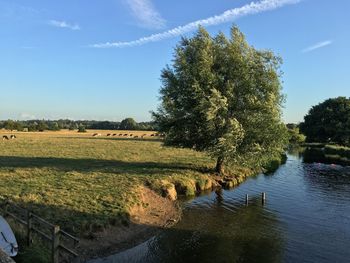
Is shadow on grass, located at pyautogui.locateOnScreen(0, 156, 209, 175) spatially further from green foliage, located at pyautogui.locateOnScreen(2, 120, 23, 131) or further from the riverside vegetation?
green foliage, located at pyautogui.locateOnScreen(2, 120, 23, 131)

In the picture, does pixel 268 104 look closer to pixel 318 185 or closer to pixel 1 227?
pixel 318 185

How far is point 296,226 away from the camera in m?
24.9

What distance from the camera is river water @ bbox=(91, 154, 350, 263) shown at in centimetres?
1930

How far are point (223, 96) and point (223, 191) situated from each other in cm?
909

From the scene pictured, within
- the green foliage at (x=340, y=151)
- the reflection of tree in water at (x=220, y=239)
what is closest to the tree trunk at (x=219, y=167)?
the reflection of tree in water at (x=220, y=239)

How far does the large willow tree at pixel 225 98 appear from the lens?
1475 inches

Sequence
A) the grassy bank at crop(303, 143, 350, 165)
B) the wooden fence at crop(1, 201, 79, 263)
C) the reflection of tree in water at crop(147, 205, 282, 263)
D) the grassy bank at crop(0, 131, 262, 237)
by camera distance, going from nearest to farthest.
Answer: the wooden fence at crop(1, 201, 79, 263) → the reflection of tree in water at crop(147, 205, 282, 263) → the grassy bank at crop(0, 131, 262, 237) → the grassy bank at crop(303, 143, 350, 165)

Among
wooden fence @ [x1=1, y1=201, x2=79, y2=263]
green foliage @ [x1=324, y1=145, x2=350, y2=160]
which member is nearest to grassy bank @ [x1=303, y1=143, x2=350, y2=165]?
green foliage @ [x1=324, y1=145, x2=350, y2=160]

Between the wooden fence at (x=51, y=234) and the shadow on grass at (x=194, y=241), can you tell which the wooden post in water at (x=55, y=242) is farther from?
the shadow on grass at (x=194, y=241)

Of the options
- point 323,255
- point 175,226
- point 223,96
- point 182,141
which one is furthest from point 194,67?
point 323,255

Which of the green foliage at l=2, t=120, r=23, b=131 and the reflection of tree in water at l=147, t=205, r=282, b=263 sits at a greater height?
the green foliage at l=2, t=120, r=23, b=131

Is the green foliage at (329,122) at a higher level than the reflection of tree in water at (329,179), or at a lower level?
higher

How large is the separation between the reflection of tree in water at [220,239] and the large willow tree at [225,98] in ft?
36.2

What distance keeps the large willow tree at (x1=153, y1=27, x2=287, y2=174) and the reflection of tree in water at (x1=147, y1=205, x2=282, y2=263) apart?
11.0 meters
